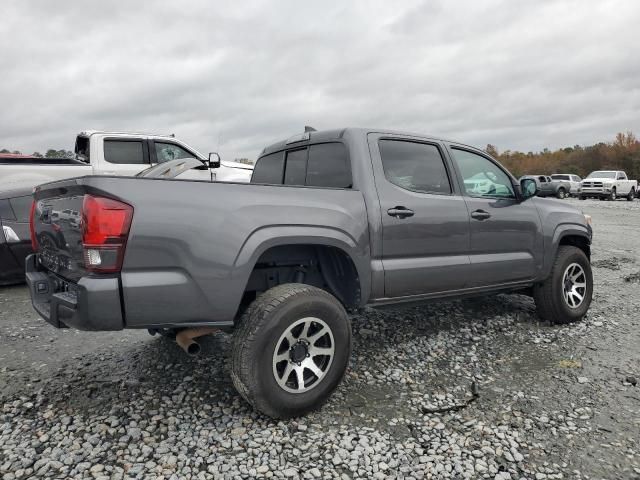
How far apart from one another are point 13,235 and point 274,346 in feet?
14.4

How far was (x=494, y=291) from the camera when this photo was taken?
4098 mm

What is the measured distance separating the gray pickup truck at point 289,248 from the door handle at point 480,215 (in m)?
0.02

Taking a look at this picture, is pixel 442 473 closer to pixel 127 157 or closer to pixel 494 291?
pixel 494 291

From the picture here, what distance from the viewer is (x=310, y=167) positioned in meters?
3.70

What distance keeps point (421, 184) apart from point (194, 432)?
7.88ft

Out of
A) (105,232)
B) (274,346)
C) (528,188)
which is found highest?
(528,188)

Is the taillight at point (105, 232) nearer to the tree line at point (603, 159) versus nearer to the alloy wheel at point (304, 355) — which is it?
the alloy wheel at point (304, 355)

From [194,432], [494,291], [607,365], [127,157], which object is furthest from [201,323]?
[127,157]

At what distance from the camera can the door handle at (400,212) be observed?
3.22m

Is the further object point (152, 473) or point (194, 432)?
point (194, 432)

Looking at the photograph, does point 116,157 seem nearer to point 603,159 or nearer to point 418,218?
point 418,218

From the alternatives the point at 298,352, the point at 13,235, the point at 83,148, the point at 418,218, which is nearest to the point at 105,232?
the point at 298,352

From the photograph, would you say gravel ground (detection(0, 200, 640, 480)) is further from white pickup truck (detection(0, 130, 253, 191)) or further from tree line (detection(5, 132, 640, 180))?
Result: tree line (detection(5, 132, 640, 180))

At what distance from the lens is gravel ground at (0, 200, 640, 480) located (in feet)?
7.75
